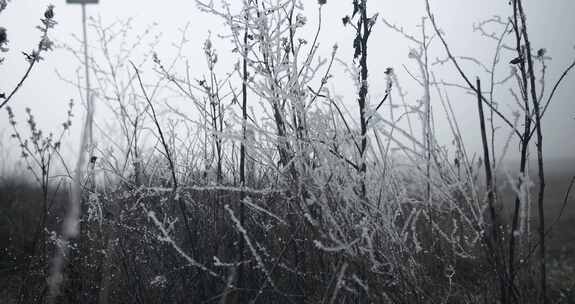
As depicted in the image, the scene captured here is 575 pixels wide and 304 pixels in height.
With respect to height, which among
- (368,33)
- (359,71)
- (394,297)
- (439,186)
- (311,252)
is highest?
(368,33)

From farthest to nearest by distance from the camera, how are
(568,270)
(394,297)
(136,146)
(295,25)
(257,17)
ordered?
(568,270), (136,146), (295,25), (257,17), (394,297)

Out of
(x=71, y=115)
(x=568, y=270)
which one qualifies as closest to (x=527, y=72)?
(x=71, y=115)

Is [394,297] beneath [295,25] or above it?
beneath

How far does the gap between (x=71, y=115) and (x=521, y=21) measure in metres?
3.72

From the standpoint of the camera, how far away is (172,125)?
213cm

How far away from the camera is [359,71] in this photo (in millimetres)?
1418

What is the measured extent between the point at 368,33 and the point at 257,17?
1.39ft

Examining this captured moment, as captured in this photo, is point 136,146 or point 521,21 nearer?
point 521,21

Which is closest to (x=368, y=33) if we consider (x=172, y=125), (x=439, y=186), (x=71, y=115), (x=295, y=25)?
(x=295, y=25)

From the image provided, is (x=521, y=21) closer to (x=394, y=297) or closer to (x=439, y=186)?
(x=439, y=186)

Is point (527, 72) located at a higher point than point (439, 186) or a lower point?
higher

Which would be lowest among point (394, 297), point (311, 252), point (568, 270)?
point (568, 270)

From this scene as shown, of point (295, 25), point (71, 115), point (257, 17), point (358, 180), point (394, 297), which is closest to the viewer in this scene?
point (394, 297)

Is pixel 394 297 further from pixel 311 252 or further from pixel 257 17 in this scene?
pixel 257 17
